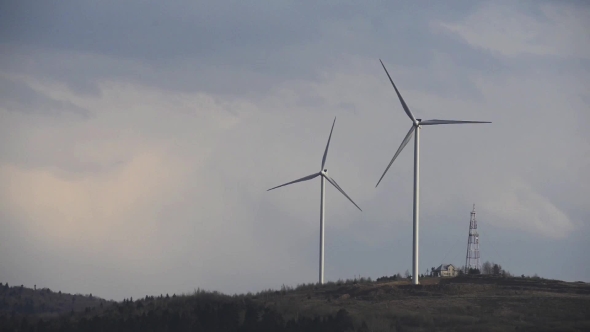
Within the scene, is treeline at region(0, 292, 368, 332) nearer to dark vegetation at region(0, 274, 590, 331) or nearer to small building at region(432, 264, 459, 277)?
dark vegetation at region(0, 274, 590, 331)

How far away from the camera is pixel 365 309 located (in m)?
79.4

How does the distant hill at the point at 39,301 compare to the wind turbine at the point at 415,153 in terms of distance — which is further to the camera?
the distant hill at the point at 39,301

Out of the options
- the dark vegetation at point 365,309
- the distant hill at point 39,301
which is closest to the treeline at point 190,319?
the dark vegetation at point 365,309

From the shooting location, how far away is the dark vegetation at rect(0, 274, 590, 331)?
72312mm

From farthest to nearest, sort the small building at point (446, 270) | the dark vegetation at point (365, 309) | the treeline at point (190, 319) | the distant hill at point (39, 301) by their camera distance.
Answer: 1. the distant hill at point (39, 301)
2. the small building at point (446, 270)
3. the treeline at point (190, 319)
4. the dark vegetation at point (365, 309)

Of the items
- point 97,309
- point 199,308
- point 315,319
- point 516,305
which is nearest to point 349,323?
point 315,319

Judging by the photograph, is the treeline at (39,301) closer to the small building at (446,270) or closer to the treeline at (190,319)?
the treeline at (190,319)

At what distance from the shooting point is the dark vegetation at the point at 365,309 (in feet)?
237

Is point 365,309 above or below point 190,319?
above

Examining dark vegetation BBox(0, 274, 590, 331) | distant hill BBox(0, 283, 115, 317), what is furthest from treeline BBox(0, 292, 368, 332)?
distant hill BBox(0, 283, 115, 317)

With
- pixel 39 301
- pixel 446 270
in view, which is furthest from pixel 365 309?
pixel 39 301

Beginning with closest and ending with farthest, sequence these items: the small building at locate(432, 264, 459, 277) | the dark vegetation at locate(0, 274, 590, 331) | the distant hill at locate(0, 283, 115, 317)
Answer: the dark vegetation at locate(0, 274, 590, 331)
the small building at locate(432, 264, 459, 277)
the distant hill at locate(0, 283, 115, 317)

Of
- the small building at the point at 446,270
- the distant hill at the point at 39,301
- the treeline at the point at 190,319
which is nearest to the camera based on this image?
the treeline at the point at 190,319

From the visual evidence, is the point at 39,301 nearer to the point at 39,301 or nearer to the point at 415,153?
the point at 39,301
